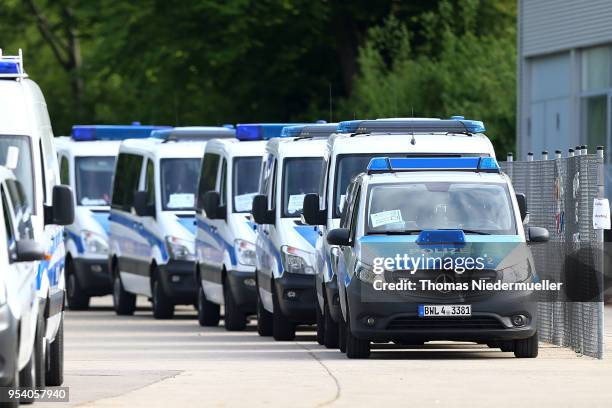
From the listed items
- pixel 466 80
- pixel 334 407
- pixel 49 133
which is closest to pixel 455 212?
pixel 49 133

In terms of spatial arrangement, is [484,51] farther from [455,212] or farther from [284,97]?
[455,212]

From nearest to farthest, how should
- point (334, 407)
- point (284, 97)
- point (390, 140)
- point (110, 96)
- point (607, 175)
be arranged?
point (334, 407) < point (390, 140) < point (607, 175) < point (284, 97) < point (110, 96)

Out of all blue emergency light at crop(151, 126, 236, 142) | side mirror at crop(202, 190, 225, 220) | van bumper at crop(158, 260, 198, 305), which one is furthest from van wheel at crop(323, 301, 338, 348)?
blue emergency light at crop(151, 126, 236, 142)

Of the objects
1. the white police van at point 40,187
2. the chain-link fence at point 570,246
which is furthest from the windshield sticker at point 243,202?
the white police van at point 40,187

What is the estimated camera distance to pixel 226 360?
19.1m

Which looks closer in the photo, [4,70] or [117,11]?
[4,70]

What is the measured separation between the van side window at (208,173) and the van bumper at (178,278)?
50.3 inches

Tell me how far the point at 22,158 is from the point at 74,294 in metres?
16.5

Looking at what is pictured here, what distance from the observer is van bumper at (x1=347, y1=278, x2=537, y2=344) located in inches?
720

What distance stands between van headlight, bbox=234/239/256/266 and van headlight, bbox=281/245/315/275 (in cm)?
222

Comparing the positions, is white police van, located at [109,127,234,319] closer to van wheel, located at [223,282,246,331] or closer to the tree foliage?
van wheel, located at [223,282,246,331]

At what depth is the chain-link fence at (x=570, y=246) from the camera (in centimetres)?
1894

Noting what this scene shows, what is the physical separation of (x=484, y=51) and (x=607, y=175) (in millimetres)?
14011

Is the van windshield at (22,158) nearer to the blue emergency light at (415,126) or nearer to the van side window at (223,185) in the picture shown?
the blue emergency light at (415,126)
